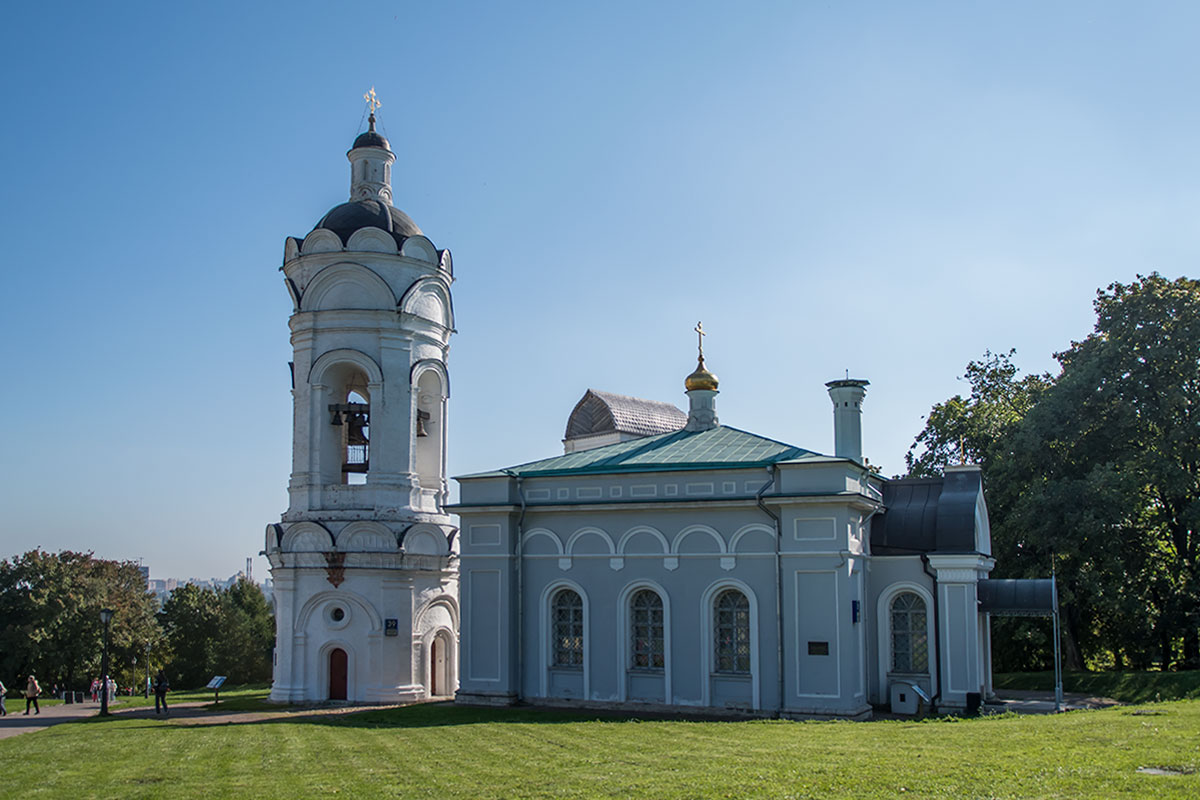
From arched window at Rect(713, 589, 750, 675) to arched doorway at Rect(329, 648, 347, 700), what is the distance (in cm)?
934

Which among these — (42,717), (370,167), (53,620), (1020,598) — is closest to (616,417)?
(370,167)

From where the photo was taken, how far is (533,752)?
14.5m

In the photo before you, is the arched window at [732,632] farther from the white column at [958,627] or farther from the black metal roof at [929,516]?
the white column at [958,627]

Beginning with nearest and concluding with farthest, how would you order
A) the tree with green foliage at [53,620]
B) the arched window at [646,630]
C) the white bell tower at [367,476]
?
the arched window at [646,630] → the white bell tower at [367,476] → the tree with green foliage at [53,620]

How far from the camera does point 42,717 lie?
2462 centimetres

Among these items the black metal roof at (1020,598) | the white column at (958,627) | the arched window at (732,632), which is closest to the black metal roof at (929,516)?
the white column at (958,627)

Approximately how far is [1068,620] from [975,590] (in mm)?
10902

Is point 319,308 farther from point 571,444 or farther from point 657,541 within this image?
point 657,541

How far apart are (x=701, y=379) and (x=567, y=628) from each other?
21.4 ft

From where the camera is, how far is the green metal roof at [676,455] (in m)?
20.6

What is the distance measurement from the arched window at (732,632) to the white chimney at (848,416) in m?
4.10

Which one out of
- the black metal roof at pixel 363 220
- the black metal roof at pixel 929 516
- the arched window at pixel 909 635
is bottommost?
the arched window at pixel 909 635

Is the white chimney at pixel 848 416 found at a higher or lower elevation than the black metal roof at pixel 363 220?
lower

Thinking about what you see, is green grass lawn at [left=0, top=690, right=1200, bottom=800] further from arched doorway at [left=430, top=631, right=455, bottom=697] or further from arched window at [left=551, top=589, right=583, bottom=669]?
arched doorway at [left=430, top=631, right=455, bottom=697]
